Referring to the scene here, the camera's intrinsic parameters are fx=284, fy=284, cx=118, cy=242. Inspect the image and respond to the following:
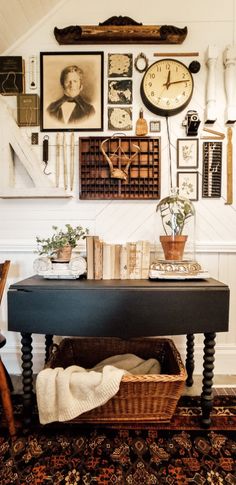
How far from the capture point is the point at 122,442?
138 cm

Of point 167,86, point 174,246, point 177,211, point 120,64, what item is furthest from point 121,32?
point 174,246

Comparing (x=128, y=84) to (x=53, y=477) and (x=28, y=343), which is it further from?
(x=53, y=477)

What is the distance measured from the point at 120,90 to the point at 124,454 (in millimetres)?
2175

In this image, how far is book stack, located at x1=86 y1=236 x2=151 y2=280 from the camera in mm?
1690

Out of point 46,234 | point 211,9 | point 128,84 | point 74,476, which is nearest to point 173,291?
point 74,476

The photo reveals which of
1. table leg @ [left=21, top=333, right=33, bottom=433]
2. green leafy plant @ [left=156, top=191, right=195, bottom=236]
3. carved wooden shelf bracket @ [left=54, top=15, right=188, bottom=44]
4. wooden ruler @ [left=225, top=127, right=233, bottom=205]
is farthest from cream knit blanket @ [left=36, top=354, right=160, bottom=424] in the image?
carved wooden shelf bracket @ [left=54, top=15, right=188, bottom=44]

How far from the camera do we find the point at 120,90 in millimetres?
2023

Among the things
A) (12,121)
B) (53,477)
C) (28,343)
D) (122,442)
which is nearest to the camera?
(53,477)

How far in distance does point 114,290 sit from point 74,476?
31.3 inches

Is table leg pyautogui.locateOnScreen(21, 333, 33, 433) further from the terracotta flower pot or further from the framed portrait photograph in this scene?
the framed portrait photograph

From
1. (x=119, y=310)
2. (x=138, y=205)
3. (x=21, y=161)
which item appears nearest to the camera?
(x=119, y=310)

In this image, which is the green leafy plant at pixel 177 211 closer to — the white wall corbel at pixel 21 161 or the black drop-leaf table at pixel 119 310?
the black drop-leaf table at pixel 119 310

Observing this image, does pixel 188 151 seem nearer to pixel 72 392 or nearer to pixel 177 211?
pixel 177 211

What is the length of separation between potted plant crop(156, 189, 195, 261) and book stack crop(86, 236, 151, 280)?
141mm
